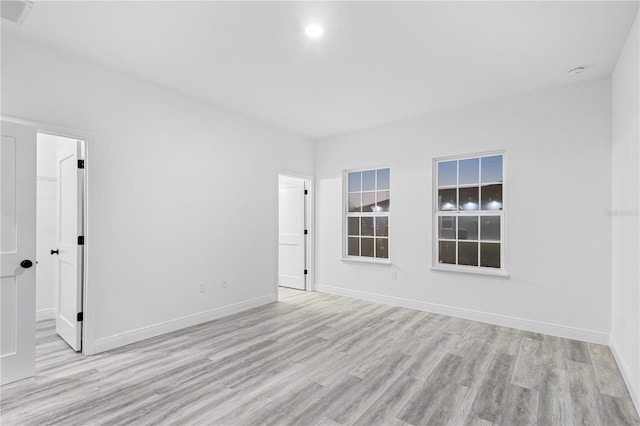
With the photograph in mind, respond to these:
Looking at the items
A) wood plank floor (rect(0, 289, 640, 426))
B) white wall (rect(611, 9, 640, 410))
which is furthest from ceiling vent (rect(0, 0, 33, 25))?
white wall (rect(611, 9, 640, 410))

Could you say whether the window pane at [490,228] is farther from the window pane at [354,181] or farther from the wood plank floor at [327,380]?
the window pane at [354,181]

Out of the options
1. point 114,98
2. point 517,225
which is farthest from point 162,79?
point 517,225

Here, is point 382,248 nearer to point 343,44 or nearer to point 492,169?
point 492,169

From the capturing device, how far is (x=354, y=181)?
18.6 feet

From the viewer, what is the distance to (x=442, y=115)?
4551mm

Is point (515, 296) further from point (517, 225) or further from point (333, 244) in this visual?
point (333, 244)

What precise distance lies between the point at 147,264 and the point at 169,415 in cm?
184

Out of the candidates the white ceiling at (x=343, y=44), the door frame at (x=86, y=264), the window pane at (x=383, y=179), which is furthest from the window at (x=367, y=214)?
the door frame at (x=86, y=264)

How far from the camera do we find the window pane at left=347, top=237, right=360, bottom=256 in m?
5.59

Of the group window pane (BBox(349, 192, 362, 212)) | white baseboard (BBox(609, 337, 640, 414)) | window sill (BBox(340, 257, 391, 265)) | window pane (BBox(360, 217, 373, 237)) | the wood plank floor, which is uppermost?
window pane (BBox(349, 192, 362, 212))

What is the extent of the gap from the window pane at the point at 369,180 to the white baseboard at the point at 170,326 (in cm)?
239

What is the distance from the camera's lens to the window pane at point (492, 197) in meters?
4.16

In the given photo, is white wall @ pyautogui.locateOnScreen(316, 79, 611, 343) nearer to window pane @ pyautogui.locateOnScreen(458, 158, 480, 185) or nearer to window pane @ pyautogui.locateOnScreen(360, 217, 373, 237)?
window pane @ pyautogui.locateOnScreen(458, 158, 480, 185)

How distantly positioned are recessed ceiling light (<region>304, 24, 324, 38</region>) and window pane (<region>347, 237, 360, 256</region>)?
141 inches
